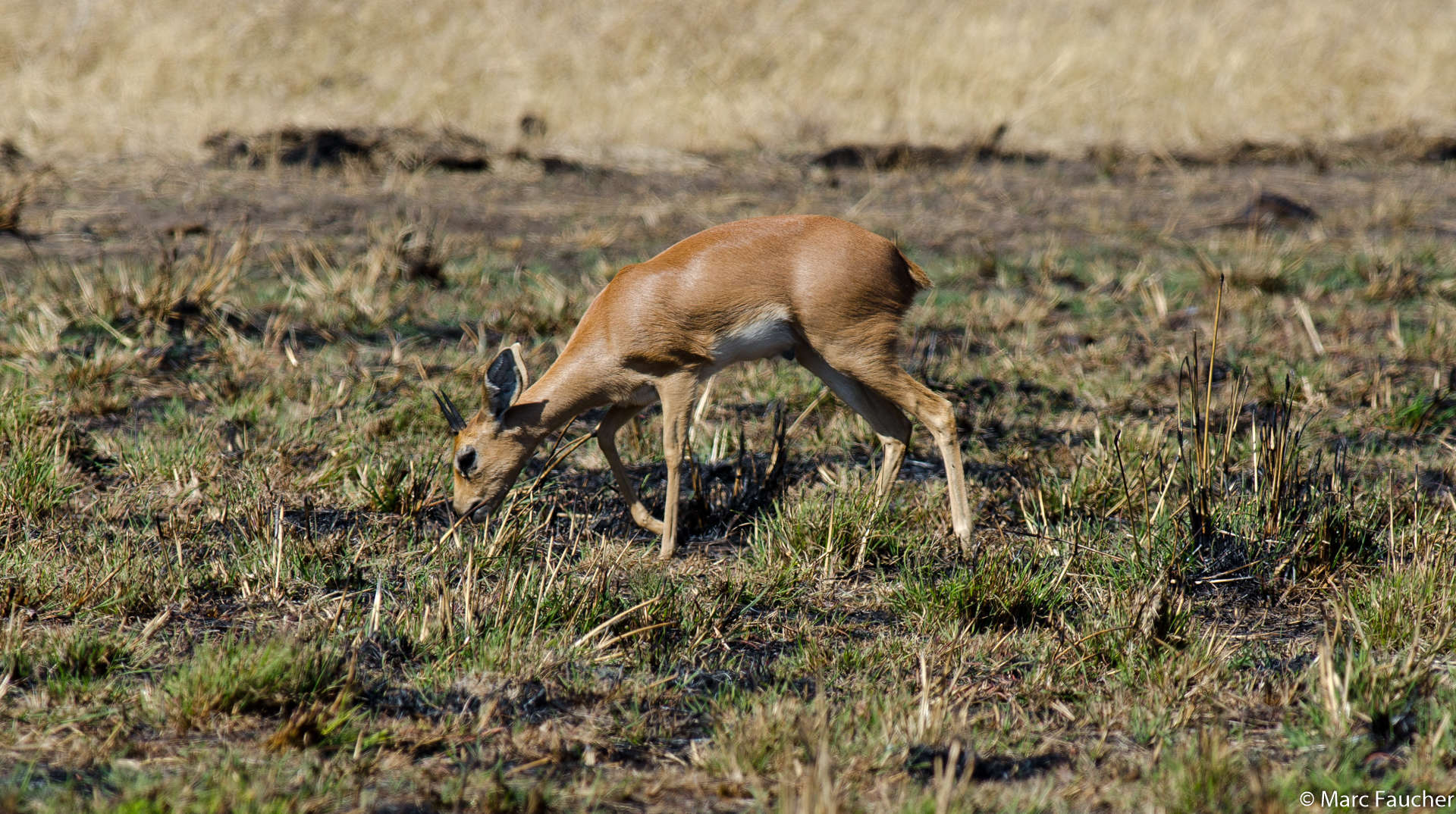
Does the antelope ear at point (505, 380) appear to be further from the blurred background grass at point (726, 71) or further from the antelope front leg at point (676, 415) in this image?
the blurred background grass at point (726, 71)

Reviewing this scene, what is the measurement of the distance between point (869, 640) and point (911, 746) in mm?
873

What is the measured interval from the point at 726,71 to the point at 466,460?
14718 mm

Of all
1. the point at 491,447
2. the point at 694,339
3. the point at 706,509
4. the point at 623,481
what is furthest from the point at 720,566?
the point at 491,447

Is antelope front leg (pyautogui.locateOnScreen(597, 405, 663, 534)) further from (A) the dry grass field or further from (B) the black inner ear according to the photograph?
(B) the black inner ear

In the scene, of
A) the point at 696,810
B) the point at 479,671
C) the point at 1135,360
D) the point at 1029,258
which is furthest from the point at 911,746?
the point at 1029,258

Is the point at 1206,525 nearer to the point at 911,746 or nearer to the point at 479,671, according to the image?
the point at 911,746

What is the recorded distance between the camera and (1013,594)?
14.9 feet

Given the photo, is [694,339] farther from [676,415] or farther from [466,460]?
[466,460]

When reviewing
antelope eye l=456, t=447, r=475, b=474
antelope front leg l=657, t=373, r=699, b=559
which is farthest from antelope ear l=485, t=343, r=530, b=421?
antelope front leg l=657, t=373, r=699, b=559

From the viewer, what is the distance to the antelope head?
208 inches

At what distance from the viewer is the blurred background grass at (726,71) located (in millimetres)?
16250

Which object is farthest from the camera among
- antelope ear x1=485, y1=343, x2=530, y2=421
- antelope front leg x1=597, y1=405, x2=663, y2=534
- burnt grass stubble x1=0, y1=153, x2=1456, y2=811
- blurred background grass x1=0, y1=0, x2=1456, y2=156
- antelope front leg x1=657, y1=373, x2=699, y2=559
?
blurred background grass x1=0, y1=0, x2=1456, y2=156

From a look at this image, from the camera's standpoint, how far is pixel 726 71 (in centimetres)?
1906

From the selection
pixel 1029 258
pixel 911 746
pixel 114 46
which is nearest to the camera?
pixel 911 746
